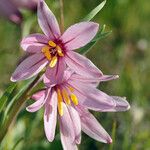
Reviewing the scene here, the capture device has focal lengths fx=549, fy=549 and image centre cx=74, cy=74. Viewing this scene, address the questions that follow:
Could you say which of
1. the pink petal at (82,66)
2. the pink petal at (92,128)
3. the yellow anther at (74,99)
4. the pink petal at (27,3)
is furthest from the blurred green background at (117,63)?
the pink petal at (82,66)

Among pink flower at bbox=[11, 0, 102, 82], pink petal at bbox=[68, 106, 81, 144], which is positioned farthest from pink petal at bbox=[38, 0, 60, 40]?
pink petal at bbox=[68, 106, 81, 144]

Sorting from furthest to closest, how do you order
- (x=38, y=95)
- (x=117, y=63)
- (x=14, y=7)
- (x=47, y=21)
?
1. (x=117, y=63)
2. (x=14, y=7)
3. (x=38, y=95)
4. (x=47, y=21)

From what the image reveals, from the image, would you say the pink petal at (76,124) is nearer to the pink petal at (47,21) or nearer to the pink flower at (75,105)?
the pink flower at (75,105)

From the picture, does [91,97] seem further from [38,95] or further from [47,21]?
[47,21]

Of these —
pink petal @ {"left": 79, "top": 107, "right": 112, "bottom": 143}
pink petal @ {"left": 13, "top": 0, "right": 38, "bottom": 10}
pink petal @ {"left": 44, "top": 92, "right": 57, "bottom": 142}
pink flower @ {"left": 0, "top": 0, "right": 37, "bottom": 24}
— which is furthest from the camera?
pink petal @ {"left": 13, "top": 0, "right": 38, "bottom": 10}

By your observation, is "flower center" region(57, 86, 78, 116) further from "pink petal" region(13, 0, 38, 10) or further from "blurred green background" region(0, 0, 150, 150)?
"pink petal" region(13, 0, 38, 10)

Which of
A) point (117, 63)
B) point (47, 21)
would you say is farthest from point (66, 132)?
point (117, 63)

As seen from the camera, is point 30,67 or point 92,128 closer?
point 30,67

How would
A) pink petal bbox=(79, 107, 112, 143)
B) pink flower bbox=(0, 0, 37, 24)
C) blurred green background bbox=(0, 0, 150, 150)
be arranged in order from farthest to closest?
blurred green background bbox=(0, 0, 150, 150) → pink flower bbox=(0, 0, 37, 24) → pink petal bbox=(79, 107, 112, 143)

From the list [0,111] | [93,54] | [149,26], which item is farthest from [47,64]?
[149,26]
